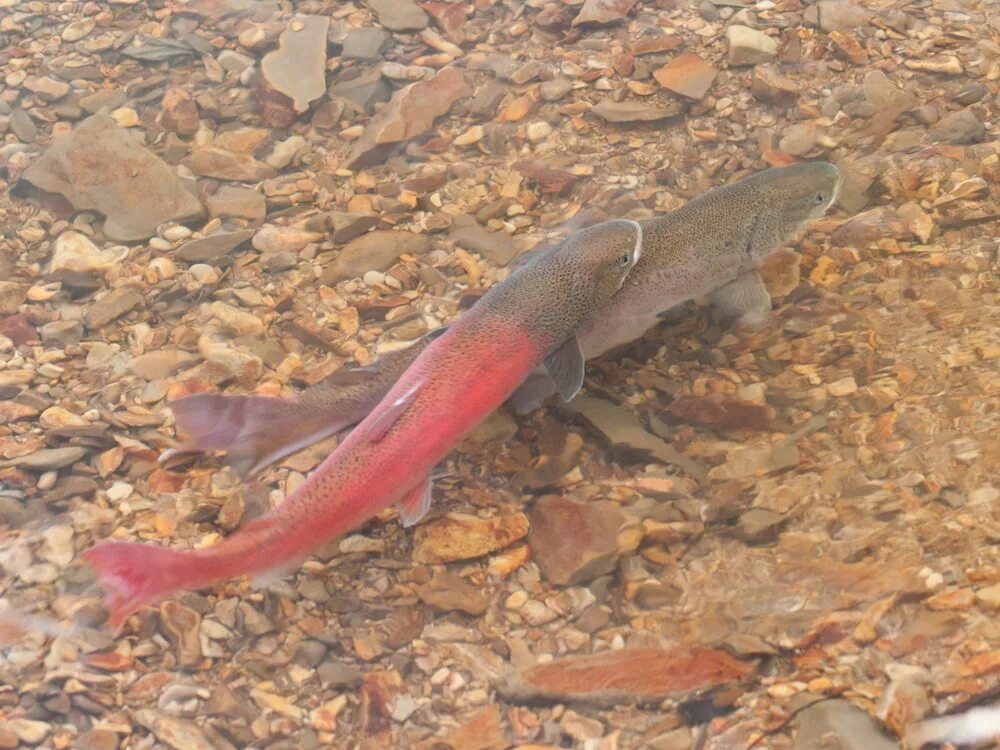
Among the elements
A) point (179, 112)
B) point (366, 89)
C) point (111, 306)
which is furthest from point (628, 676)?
point (179, 112)

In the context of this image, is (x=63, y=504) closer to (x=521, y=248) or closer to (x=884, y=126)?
(x=521, y=248)

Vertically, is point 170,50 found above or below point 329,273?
above

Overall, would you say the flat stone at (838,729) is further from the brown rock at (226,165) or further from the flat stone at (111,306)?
the brown rock at (226,165)

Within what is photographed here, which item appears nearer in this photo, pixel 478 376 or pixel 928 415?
pixel 478 376

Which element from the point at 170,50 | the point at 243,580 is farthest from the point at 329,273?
the point at 170,50

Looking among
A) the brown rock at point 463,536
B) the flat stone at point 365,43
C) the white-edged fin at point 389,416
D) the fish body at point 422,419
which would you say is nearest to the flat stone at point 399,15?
the flat stone at point 365,43

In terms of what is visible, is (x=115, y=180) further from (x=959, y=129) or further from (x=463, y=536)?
(x=959, y=129)
